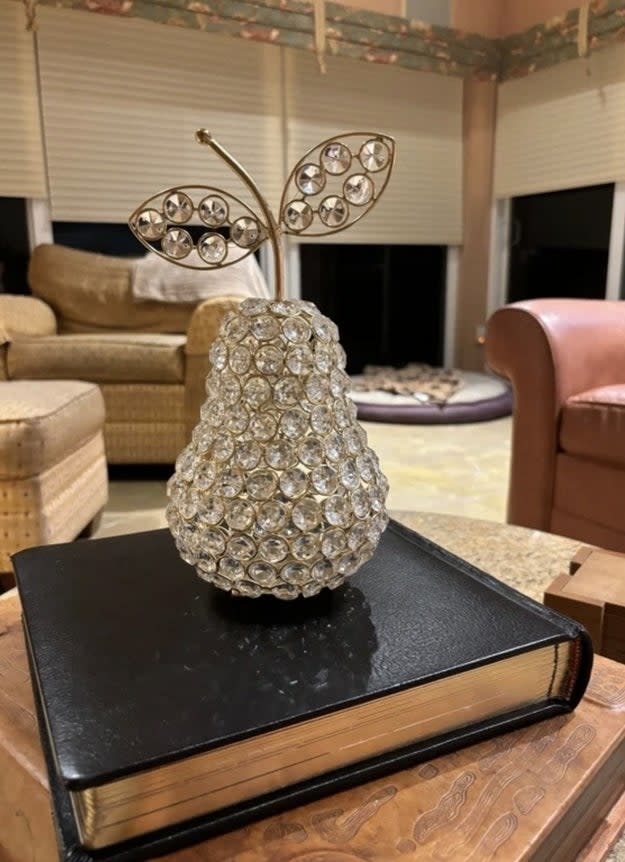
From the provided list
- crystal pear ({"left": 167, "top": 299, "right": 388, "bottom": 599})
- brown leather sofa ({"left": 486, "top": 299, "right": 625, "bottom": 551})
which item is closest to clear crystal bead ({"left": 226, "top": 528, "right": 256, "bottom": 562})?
crystal pear ({"left": 167, "top": 299, "right": 388, "bottom": 599})

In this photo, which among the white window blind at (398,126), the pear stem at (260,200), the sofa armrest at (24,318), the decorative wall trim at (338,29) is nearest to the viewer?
the pear stem at (260,200)

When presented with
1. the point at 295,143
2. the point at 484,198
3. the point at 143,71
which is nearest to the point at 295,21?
the point at 295,143

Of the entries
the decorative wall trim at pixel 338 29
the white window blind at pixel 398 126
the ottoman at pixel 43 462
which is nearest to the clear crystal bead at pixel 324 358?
the ottoman at pixel 43 462

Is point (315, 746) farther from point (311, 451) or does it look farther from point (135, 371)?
point (135, 371)

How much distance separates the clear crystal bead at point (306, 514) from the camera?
1.67 feet

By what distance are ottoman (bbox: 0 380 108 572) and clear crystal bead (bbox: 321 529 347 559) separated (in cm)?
106

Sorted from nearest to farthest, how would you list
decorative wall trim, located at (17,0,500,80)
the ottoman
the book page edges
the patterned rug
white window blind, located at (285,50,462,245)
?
the book page edges, the ottoman, decorative wall trim, located at (17,0,500,80), the patterned rug, white window blind, located at (285,50,462,245)

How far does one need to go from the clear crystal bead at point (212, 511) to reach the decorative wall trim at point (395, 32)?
3.33 meters

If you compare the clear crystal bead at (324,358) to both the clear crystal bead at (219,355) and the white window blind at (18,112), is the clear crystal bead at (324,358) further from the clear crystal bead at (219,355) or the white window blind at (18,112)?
the white window blind at (18,112)

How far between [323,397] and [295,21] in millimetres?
3592

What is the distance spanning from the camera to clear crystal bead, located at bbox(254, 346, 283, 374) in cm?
52

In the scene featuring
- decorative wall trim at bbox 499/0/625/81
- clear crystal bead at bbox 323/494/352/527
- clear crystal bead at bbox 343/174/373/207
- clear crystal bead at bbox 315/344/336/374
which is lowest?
clear crystal bead at bbox 323/494/352/527

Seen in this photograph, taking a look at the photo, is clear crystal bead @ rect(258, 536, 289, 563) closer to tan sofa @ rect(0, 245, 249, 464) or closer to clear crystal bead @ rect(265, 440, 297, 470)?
clear crystal bead @ rect(265, 440, 297, 470)

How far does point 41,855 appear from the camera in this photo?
467 mm
